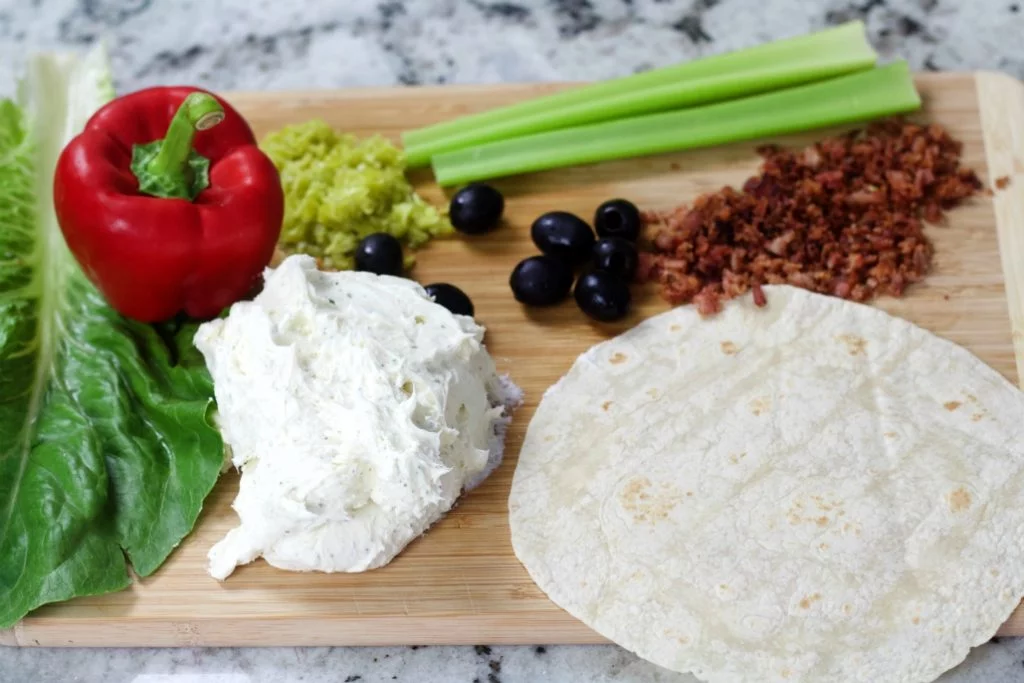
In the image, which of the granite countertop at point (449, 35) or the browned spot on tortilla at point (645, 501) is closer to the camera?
the browned spot on tortilla at point (645, 501)

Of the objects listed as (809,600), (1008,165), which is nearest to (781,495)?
(809,600)

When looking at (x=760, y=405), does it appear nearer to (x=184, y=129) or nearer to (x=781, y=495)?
(x=781, y=495)

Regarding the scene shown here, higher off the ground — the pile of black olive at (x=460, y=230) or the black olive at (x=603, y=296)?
the pile of black olive at (x=460, y=230)

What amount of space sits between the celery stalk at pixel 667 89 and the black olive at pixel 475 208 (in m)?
0.27

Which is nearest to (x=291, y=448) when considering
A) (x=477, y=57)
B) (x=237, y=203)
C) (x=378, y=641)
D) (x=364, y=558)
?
(x=364, y=558)

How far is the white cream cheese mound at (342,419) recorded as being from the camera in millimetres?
2898

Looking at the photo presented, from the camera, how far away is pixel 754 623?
279cm

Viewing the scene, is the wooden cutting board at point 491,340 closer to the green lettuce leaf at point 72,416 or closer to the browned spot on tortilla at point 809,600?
the green lettuce leaf at point 72,416

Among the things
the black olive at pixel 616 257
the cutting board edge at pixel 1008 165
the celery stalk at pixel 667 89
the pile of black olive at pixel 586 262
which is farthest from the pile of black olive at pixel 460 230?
the cutting board edge at pixel 1008 165

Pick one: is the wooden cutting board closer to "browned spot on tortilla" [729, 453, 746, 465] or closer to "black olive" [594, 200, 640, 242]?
"black olive" [594, 200, 640, 242]

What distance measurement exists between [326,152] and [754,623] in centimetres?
205

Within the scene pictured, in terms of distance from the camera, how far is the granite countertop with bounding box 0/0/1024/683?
446 centimetres

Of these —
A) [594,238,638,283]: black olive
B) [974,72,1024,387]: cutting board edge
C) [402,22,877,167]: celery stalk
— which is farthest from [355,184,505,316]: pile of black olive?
[974,72,1024,387]: cutting board edge

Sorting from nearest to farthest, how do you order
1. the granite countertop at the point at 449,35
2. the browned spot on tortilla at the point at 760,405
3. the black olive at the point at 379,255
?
the browned spot on tortilla at the point at 760,405 < the black olive at the point at 379,255 < the granite countertop at the point at 449,35
